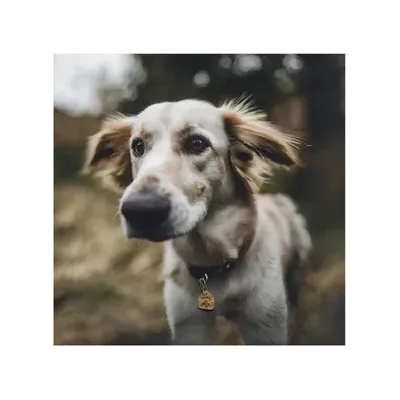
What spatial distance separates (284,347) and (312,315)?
0.20 meters

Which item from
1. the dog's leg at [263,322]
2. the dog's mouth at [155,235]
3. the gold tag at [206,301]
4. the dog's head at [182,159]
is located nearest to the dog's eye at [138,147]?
the dog's head at [182,159]

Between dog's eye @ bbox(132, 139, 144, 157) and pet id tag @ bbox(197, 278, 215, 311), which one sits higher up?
dog's eye @ bbox(132, 139, 144, 157)

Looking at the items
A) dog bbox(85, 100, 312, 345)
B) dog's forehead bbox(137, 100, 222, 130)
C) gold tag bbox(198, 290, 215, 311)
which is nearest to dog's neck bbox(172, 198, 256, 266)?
dog bbox(85, 100, 312, 345)

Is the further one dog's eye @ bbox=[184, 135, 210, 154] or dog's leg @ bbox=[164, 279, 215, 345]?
dog's leg @ bbox=[164, 279, 215, 345]

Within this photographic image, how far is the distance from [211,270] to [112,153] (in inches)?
27.8

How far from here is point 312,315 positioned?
107 inches

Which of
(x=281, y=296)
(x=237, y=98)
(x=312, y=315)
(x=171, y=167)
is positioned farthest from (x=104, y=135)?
(x=312, y=315)

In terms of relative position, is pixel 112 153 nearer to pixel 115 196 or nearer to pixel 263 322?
pixel 115 196

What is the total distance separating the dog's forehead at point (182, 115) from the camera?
255cm

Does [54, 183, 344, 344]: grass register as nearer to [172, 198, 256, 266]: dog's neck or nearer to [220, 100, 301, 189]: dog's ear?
[172, 198, 256, 266]: dog's neck

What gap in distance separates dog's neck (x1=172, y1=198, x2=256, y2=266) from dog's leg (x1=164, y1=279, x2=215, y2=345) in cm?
16

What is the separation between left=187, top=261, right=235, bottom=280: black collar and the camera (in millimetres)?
2621

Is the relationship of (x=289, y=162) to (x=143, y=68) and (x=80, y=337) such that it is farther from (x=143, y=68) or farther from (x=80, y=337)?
(x=80, y=337)

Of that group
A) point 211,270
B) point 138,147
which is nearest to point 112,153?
point 138,147
